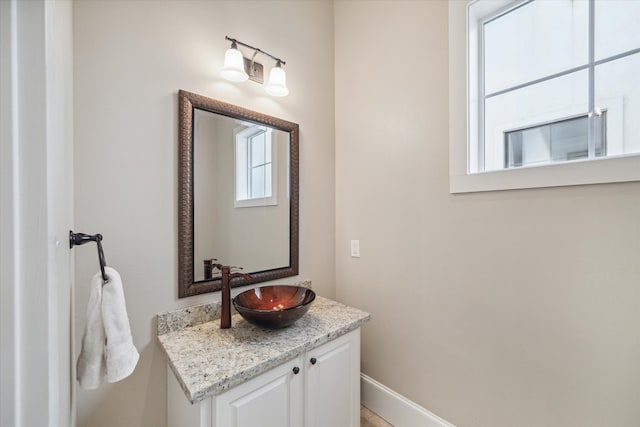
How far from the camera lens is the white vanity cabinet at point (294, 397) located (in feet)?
3.18

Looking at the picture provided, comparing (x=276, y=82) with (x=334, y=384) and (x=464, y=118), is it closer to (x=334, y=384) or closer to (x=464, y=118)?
(x=464, y=118)

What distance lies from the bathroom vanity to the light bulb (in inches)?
48.0

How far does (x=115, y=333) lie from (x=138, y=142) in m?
0.81

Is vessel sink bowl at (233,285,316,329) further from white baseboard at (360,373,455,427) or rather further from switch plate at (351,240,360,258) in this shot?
white baseboard at (360,373,455,427)

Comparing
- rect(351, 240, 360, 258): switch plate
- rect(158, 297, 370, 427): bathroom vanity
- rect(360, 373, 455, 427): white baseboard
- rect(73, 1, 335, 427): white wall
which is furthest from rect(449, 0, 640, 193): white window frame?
rect(360, 373, 455, 427): white baseboard

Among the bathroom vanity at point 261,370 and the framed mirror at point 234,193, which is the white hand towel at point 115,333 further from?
the framed mirror at point 234,193

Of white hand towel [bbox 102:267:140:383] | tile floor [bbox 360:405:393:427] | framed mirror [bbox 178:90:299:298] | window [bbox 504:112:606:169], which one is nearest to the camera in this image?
white hand towel [bbox 102:267:140:383]

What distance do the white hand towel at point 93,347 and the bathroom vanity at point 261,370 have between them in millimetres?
238

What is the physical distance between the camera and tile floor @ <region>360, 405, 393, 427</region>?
1692mm

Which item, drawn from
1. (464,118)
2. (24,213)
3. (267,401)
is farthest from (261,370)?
(464,118)

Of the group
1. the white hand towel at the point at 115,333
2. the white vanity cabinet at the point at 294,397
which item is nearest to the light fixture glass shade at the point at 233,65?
the white hand towel at the point at 115,333

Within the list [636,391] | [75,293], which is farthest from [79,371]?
[636,391]

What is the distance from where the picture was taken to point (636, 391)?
99cm

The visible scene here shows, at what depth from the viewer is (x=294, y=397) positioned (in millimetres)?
1176
